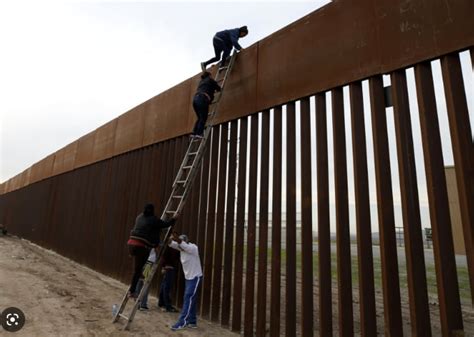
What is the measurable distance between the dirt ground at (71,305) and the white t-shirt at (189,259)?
0.84 meters

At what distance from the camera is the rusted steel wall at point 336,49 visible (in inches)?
154

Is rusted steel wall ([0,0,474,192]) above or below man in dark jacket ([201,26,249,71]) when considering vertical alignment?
below

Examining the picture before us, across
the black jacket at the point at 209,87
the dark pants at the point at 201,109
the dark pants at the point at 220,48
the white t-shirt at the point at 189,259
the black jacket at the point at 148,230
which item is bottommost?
the white t-shirt at the point at 189,259

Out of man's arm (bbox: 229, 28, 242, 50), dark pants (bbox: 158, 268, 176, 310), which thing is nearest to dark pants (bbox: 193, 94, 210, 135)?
man's arm (bbox: 229, 28, 242, 50)

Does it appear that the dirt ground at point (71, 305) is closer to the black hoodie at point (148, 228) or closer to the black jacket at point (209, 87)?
the black hoodie at point (148, 228)

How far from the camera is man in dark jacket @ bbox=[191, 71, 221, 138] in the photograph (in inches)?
254

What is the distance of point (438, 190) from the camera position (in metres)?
3.77

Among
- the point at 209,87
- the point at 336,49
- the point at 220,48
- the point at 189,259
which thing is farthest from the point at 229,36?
the point at 189,259

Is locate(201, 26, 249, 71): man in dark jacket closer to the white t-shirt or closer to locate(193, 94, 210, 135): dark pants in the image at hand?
locate(193, 94, 210, 135): dark pants

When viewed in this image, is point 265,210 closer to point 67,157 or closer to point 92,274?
point 92,274

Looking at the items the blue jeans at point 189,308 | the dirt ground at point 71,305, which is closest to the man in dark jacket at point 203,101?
the blue jeans at point 189,308

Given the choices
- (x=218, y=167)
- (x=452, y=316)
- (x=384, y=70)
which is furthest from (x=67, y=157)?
(x=452, y=316)

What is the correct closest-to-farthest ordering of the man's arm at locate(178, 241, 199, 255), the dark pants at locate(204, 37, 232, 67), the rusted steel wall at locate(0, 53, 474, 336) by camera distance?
the rusted steel wall at locate(0, 53, 474, 336) < the man's arm at locate(178, 241, 199, 255) < the dark pants at locate(204, 37, 232, 67)

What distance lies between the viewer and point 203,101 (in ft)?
21.2
